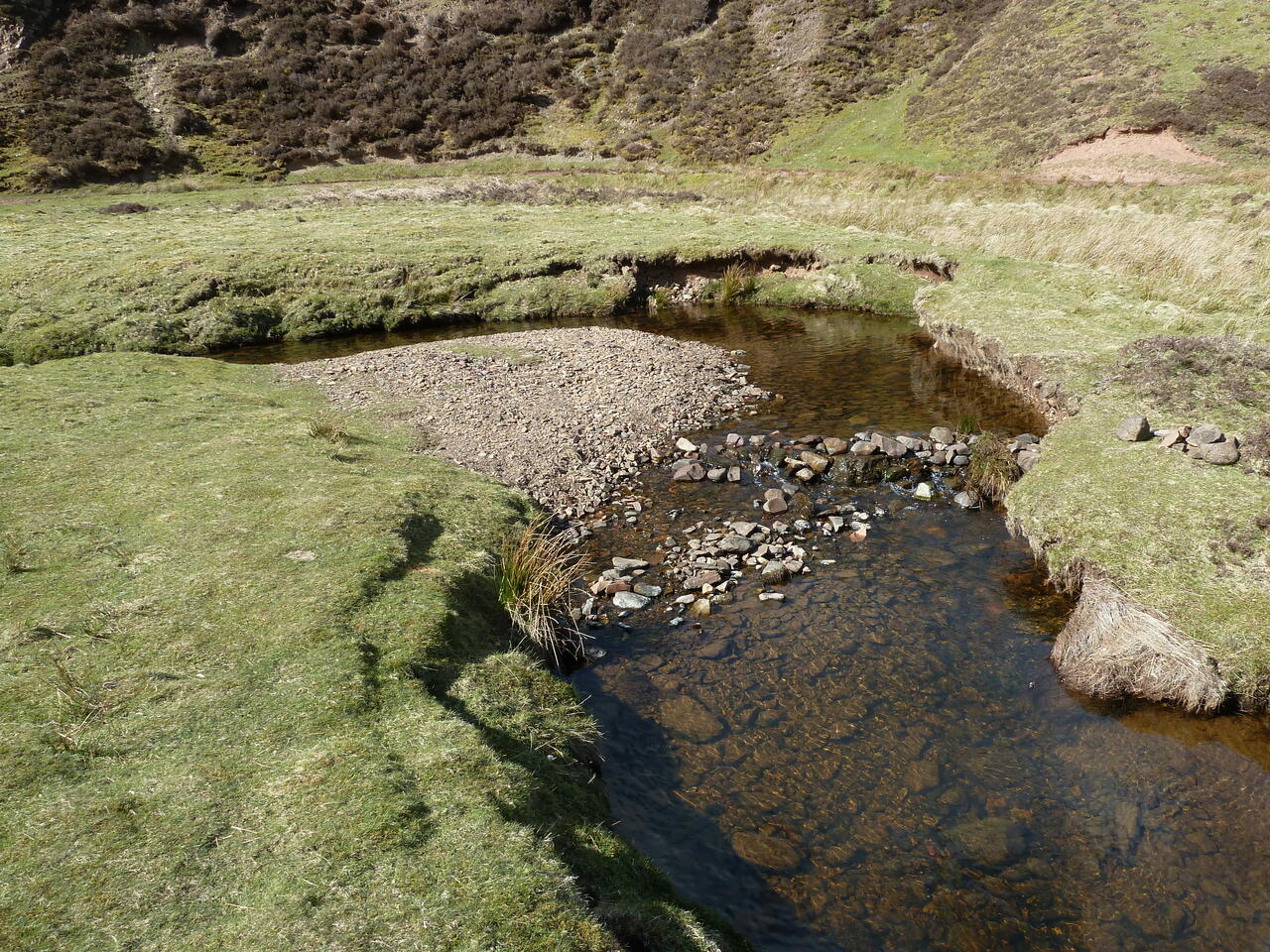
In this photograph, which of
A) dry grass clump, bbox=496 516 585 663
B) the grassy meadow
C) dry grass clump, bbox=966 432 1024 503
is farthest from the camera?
dry grass clump, bbox=966 432 1024 503

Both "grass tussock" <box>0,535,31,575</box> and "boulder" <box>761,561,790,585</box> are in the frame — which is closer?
"grass tussock" <box>0,535,31,575</box>

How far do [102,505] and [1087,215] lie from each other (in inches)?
1377

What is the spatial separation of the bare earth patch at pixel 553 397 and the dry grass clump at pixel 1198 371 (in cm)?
901

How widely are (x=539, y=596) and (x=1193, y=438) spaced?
38.5ft

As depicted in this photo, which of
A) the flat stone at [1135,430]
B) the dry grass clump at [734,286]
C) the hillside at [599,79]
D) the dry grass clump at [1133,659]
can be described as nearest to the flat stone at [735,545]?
the dry grass clump at [1133,659]

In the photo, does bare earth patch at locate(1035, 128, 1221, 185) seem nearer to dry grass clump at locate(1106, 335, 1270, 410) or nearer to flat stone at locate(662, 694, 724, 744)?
dry grass clump at locate(1106, 335, 1270, 410)

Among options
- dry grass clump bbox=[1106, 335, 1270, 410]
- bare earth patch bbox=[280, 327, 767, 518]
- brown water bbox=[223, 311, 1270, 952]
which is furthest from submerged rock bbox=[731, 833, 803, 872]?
dry grass clump bbox=[1106, 335, 1270, 410]

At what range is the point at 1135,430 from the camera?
12.8 m

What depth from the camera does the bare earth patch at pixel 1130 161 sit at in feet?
143

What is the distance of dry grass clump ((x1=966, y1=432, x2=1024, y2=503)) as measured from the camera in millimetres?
13742

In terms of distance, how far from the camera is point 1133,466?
39.4 ft

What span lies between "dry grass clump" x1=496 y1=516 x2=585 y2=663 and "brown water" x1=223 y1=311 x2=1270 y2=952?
21.8 inches

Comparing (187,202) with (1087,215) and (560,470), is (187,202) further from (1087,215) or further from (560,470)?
(1087,215)

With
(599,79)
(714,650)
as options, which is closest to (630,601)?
(714,650)
